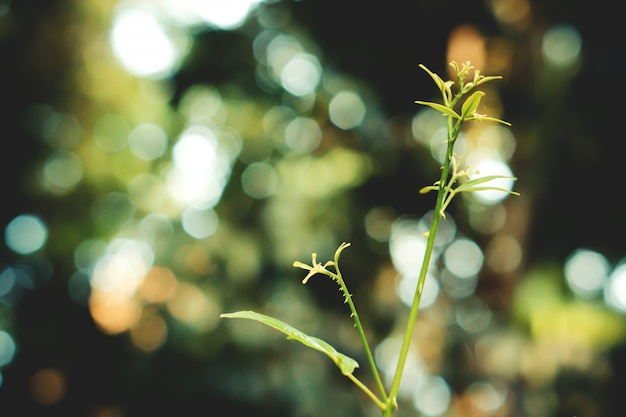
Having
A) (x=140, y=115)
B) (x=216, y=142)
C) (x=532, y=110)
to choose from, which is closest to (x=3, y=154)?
(x=140, y=115)

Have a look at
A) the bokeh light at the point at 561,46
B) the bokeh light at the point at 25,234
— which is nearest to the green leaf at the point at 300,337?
the bokeh light at the point at 561,46

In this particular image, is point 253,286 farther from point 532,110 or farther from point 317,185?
point 532,110

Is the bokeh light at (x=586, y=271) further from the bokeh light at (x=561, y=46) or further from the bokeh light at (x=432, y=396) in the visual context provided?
the bokeh light at (x=561, y=46)

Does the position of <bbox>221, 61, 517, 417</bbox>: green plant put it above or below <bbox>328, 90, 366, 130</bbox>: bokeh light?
below

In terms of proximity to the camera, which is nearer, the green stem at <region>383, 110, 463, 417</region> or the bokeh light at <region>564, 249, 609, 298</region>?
the green stem at <region>383, 110, 463, 417</region>

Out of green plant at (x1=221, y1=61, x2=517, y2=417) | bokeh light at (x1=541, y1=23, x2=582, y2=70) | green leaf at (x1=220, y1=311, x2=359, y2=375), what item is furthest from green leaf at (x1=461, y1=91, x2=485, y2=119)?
bokeh light at (x1=541, y1=23, x2=582, y2=70)

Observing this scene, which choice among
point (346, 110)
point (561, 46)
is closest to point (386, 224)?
point (346, 110)

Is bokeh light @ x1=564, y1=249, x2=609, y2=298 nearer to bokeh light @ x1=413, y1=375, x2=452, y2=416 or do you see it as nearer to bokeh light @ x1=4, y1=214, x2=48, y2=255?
bokeh light @ x1=413, y1=375, x2=452, y2=416

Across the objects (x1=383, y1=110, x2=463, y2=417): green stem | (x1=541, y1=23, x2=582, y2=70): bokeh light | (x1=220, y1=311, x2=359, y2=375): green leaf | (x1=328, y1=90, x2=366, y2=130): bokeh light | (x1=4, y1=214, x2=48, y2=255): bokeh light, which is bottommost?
(x1=4, y1=214, x2=48, y2=255): bokeh light
